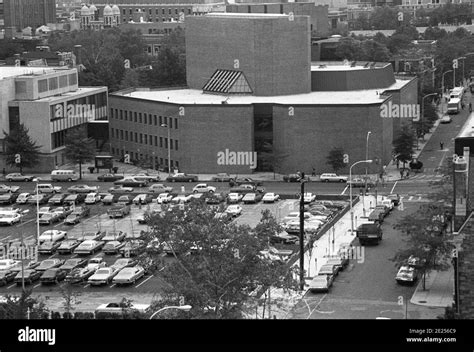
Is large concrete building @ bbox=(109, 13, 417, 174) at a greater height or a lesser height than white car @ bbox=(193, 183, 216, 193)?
greater

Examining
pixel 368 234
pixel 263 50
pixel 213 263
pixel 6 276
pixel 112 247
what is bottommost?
pixel 112 247

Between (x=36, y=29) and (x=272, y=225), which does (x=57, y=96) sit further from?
(x=36, y=29)

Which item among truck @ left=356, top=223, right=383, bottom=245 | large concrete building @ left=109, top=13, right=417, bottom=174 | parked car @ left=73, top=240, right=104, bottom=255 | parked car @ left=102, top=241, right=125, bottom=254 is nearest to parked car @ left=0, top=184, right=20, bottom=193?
large concrete building @ left=109, top=13, right=417, bottom=174

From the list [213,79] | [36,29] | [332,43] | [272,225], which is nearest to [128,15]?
[36,29]

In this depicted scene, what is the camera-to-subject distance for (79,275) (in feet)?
92.7

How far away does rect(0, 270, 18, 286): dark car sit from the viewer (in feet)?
92.6

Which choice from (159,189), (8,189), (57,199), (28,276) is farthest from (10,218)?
(28,276)

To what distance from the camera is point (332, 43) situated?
80.3 meters

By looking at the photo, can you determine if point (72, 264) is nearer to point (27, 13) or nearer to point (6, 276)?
point (6, 276)

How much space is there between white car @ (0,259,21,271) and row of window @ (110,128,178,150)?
18567mm

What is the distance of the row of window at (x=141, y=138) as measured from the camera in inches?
1902

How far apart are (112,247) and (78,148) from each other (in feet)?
49.2

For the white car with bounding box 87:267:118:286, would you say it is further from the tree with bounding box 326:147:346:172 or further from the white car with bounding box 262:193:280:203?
the tree with bounding box 326:147:346:172

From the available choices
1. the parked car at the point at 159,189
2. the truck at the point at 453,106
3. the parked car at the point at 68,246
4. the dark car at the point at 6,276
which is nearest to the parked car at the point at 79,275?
the dark car at the point at 6,276
